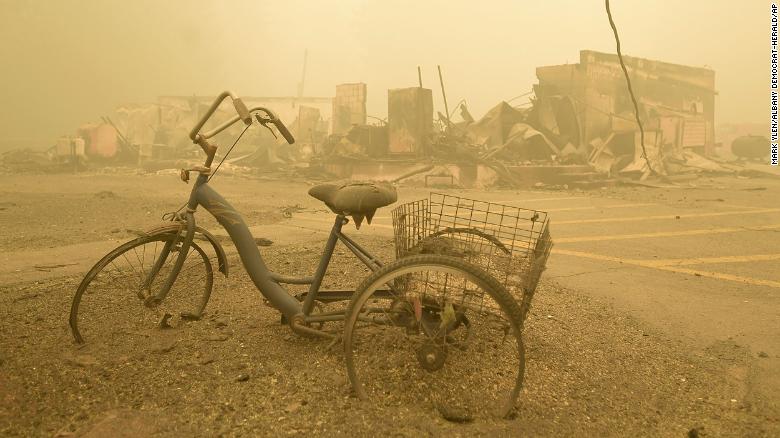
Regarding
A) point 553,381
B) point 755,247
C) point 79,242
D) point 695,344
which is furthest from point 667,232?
point 79,242

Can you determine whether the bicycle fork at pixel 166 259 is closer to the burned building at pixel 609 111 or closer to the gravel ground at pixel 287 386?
the gravel ground at pixel 287 386

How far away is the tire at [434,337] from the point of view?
2.21 meters

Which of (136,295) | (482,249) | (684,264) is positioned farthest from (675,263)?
(136,295)

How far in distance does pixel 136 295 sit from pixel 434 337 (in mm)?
2118

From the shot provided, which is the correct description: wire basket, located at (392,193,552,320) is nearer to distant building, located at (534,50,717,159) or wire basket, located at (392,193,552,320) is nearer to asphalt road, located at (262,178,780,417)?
asphalt road, located at (262,178,780,417)

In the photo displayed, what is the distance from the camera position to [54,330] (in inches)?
119

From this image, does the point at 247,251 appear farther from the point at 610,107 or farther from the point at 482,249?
the point at 610,107

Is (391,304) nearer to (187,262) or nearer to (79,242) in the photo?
(187,262)

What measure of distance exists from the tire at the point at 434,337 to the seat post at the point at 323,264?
0.32 m

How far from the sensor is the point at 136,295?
11.3 feet

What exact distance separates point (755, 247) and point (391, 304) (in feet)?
17.3

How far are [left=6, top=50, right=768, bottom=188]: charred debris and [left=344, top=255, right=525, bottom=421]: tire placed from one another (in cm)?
1072

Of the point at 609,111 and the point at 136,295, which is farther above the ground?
the point at 609,111

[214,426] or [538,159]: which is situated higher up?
[538,159]
